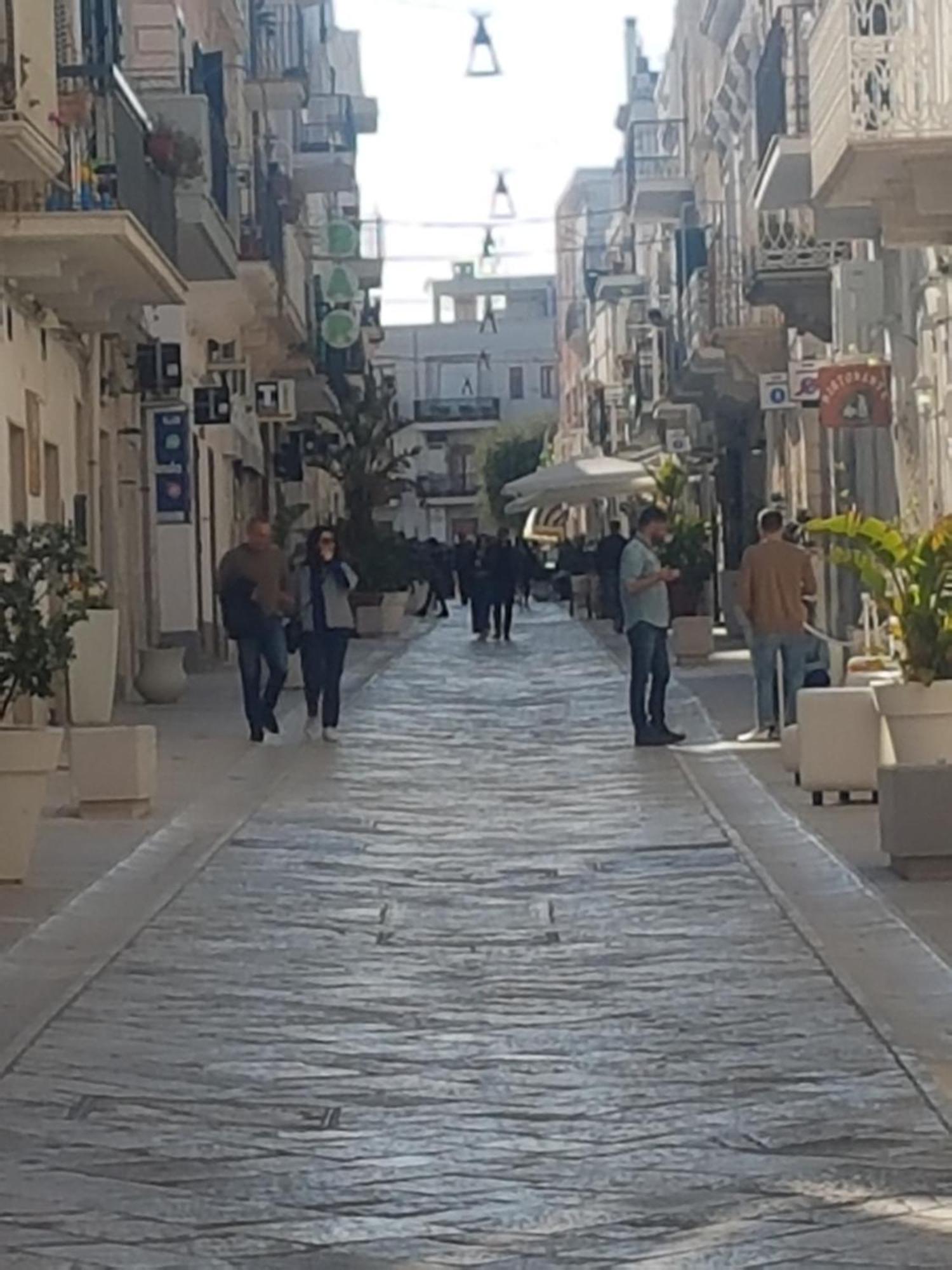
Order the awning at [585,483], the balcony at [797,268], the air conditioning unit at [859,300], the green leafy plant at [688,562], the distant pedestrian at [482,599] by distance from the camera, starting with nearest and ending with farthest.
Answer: the air conditioning unit at [859,300]
the balcony at [797,268]
the green leafy plant at [688,562]
the distant pedestrian at [482,599]
the awning at [585,483]

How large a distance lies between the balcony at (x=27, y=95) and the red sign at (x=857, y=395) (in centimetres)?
1050

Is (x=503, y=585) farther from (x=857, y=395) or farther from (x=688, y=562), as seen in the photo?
(x=857, y=395)

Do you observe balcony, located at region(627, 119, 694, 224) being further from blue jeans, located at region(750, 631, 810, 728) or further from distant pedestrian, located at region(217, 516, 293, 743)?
blue jeans, located at region(750, 631, 810, 728)

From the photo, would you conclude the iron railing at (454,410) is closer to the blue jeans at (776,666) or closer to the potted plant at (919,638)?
the blue jeans at (776,666)

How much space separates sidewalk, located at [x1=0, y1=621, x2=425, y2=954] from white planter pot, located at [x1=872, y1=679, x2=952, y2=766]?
12.6 ft

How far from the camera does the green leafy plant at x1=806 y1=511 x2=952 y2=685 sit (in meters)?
14.8

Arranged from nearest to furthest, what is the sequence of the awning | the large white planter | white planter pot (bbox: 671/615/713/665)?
1. the large white planter
2. white planter pot (bbox: 671/615/713/665)
3. the awning

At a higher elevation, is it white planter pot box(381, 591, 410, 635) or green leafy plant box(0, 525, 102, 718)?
green leafy plant box(0, 525, 102, 718)

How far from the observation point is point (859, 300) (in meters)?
30.3

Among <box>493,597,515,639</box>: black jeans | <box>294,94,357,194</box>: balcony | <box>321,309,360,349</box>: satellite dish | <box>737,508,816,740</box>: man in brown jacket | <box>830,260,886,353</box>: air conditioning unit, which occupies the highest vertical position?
<box>294,94,357,194</box>: balcony

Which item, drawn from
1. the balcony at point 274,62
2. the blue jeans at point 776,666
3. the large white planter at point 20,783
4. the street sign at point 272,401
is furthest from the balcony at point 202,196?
the large white planter at point 20,783

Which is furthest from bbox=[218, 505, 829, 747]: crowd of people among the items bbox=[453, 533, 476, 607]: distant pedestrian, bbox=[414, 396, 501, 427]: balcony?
bbox=[414, 396, 501, 427]: balcony

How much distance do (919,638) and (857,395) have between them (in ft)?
48.5

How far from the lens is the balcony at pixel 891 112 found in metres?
21.1
